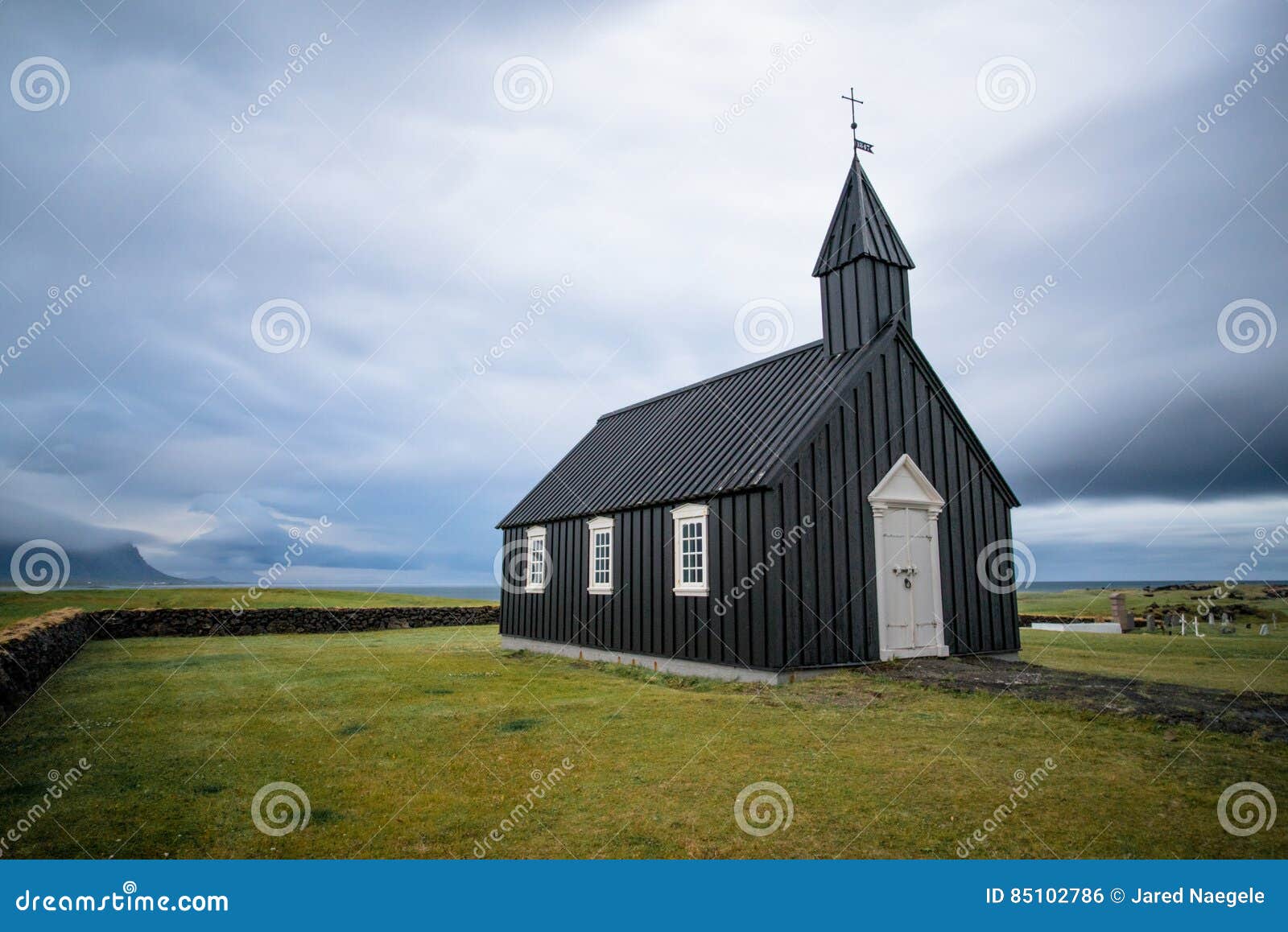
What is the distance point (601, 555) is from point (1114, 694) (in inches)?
445

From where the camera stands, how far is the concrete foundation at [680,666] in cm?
1273

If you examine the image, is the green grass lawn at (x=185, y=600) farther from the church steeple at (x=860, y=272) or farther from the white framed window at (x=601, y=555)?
the church steeple at (x=860, y=272)

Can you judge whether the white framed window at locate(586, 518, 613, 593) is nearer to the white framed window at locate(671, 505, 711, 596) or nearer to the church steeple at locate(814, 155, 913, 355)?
the white framed window at locate(671, 505, 711, 596)

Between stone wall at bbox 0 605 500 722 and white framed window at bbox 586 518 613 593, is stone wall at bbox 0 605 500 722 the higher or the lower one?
the lower one

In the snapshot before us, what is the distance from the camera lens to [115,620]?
24250 mm

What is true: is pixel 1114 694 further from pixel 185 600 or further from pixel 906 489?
pixel 185 600

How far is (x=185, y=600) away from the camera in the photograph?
33.1 metres

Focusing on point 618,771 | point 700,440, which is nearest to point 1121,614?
point 700,440

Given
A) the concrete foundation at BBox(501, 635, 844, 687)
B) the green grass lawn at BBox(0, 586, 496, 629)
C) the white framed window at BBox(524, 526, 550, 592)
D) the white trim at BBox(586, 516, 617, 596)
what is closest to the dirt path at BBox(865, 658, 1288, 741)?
the concrete foundation at BBox(501, 635, 844, 687)

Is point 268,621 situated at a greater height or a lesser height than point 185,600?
lesser

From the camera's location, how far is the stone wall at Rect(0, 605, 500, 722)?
476 inches

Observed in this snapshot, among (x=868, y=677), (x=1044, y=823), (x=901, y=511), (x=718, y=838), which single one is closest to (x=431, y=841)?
(x=718, y=838)

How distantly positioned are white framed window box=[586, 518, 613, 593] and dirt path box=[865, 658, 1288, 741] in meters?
Result: 6.97

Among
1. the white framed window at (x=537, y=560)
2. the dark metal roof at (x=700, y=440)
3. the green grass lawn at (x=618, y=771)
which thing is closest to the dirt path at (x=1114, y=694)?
the green grass lawn at (x=618, y=771)
